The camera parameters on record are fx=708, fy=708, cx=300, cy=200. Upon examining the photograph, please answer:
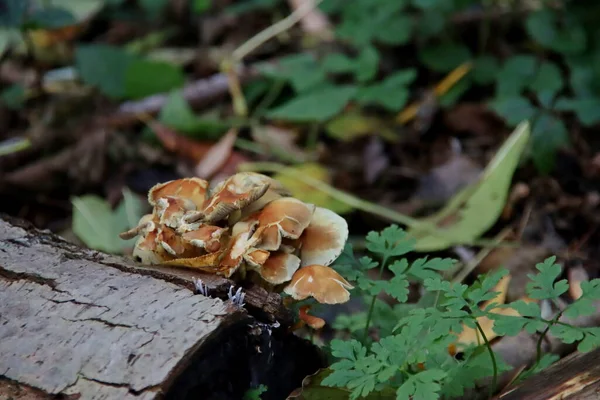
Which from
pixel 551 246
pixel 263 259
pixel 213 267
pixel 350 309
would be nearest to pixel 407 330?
pixel 263 259

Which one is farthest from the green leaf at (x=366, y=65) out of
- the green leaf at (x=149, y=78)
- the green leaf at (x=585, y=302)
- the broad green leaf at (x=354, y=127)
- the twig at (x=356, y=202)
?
the green leaf at (x=585, y=302)

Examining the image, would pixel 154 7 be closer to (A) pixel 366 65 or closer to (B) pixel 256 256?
(A) pixel 366 65

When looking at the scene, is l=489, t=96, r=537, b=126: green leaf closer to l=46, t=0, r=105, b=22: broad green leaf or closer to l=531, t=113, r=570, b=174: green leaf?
l=531, t=113, r=570, b=174: green leaf

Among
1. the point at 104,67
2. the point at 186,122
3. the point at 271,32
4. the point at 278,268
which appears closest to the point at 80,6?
the point at 104,67

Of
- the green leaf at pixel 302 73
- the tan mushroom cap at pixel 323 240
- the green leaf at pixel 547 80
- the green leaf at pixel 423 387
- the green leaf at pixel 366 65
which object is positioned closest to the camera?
the green leaf at pixel 423 387

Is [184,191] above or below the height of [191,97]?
above

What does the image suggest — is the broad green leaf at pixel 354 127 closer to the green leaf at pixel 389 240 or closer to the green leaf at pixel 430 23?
the green leaf at pixel 430 23

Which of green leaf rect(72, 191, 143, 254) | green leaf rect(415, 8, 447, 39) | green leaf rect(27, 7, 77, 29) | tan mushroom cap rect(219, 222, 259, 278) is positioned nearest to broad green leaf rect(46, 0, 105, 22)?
green leaf rect(27, 7, 77, 29)
